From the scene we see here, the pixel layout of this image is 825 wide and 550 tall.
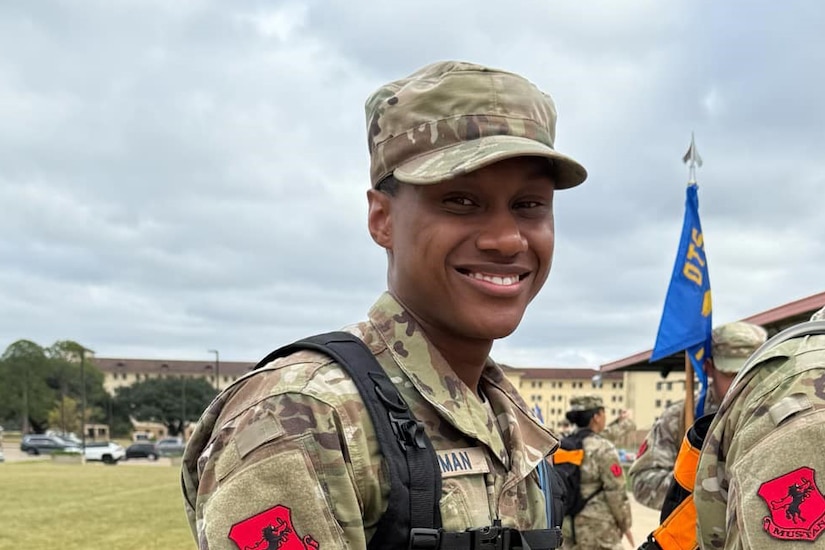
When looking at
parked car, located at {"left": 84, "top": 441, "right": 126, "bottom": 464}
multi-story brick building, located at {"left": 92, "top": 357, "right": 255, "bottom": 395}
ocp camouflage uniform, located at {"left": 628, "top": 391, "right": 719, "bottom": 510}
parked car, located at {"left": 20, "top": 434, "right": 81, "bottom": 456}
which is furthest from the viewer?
multi-story brick building, located at {"left": 92, "top": 357, "right": 255, "bottom": 395}

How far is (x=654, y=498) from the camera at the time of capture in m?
4.87

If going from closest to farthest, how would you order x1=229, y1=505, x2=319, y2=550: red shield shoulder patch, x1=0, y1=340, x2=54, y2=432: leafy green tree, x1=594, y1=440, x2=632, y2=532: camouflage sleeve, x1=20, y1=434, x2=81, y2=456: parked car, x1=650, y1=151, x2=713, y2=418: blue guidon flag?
x1=229, y1=505, x2=319, y2=550: red shield shoulder patch
x1=650, y1=151, x2=713, y2=418: blue guidon flag
x1=594, y1=440, x2=632, y2=532: camouflage sleeve
x1=20, y1=434, x2=81, y2=456: parked car
x1=0, y1=340, x2=54, y2=432: leafy green tree

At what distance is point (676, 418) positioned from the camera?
5078 millimetres

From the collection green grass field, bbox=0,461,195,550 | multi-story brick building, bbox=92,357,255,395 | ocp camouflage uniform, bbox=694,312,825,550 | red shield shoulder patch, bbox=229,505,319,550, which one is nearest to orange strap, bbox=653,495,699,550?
ocp camouflage uniform, bbox=694,312,825,550

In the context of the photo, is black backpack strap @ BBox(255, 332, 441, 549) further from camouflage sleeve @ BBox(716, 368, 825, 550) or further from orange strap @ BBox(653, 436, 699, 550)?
orange strap @ BBox(653, 436, 699, 550)

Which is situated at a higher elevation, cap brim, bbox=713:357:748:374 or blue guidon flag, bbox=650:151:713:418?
blue guidon flag, bbox=650:151:713:418

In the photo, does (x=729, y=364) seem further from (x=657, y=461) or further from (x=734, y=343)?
(x=657, y=461)

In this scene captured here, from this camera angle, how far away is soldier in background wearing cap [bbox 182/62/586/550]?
139 centimetres

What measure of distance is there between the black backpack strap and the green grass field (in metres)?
9.56

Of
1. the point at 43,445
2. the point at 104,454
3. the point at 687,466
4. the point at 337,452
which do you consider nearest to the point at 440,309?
the point at 337,452

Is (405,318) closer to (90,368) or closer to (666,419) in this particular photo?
(666,419)

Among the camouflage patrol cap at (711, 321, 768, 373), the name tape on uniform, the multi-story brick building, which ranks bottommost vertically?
the name tape on uniform

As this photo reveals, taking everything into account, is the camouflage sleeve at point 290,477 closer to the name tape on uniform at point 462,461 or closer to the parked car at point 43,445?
the name tape on uniform at point 462,461

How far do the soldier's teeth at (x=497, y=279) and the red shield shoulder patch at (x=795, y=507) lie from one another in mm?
696
